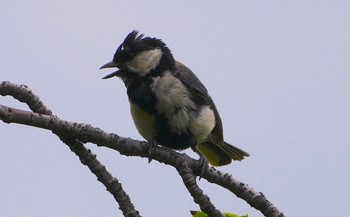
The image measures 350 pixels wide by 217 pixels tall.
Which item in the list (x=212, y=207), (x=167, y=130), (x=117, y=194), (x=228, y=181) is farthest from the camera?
(x=167, y=130)

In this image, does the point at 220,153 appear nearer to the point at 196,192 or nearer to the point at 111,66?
the point at 111,66

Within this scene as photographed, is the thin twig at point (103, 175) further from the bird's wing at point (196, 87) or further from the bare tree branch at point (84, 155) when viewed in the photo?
the bird's wing at point (196, 87)

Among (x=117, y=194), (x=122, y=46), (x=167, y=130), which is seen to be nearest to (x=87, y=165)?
(x=117, y=194)

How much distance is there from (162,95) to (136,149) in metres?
1.52

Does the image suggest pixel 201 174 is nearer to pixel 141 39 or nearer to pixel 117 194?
pixel 117 194

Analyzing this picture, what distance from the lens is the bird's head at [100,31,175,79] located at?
6047 millimetres

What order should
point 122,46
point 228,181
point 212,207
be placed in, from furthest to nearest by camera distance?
1. point 122,46
2. point 228,181
3. point 212,207

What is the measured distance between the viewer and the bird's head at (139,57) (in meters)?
6.05

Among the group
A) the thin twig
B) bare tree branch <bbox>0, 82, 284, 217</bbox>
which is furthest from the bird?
the thin twig

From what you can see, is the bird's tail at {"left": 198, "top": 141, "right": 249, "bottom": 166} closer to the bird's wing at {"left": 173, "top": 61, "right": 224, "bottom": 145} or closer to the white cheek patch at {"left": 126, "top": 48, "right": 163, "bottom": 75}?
the bird's wing at {"left": 173, "top": 61, "right": 224, "bottom": 145}

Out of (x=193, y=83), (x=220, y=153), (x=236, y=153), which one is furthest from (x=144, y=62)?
(x=236, y=153)

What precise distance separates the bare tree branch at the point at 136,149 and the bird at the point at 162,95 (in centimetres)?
102

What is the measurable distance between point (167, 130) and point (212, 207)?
2.14 m

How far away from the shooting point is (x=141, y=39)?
20.7 feet
